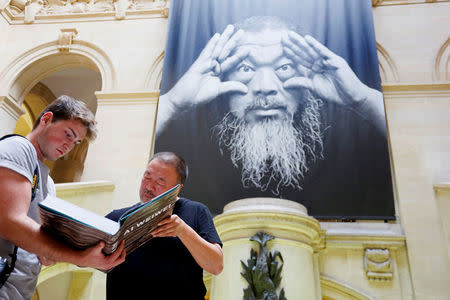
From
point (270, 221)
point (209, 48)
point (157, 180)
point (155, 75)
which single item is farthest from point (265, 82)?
point (157, 180)

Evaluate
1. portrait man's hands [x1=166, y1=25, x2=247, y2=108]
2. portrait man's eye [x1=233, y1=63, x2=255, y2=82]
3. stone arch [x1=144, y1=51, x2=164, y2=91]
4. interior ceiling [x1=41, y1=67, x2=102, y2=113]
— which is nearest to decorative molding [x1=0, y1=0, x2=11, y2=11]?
interior ceiling [x1=41, y1=67, x2=102, y2=113]

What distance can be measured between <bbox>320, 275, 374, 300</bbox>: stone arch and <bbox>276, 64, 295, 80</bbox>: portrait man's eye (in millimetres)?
3256

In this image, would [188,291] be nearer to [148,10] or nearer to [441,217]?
[441,217]

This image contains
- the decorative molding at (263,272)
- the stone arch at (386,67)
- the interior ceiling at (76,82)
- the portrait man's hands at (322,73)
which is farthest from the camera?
the interior ceiling at (76,82)

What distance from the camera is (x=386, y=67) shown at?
6762mm

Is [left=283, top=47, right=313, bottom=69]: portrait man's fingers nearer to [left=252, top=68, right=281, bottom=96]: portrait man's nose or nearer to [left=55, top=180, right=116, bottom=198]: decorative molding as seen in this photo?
[left=252, top=68, right=281, bottom=96]: portrait man's nose

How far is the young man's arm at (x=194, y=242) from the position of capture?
141 centimetres

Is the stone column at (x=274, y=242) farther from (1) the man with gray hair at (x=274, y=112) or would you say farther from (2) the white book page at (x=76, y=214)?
(2) the white book page at (x=76, y=214)

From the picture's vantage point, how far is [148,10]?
798cm

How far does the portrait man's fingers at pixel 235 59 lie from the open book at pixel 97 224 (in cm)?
552

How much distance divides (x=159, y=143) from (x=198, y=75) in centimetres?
142

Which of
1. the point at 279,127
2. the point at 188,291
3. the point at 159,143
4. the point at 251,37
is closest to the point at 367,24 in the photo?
the point at 251,37

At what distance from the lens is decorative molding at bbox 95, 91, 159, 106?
275 inches

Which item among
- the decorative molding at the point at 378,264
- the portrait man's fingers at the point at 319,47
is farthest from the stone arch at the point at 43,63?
the decorative molding at the point at 378,264
